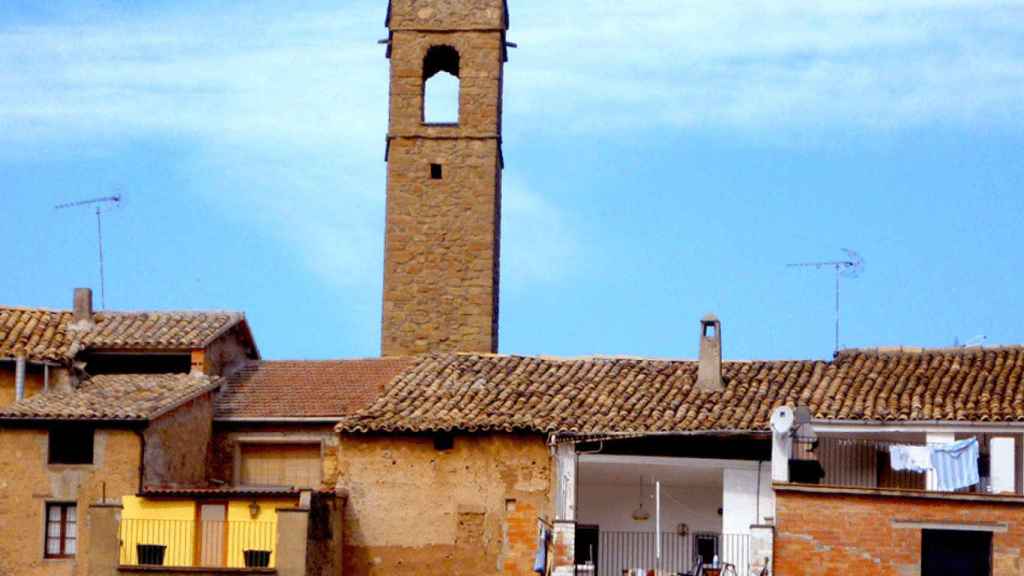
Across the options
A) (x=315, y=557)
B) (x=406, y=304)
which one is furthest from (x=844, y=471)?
(x=406, y=304)

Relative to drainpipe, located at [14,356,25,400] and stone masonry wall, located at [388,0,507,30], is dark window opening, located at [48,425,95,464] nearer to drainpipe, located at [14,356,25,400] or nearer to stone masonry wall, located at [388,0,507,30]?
drainpipe, located at [14,356,25,400]

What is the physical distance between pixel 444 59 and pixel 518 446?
48.9 ft

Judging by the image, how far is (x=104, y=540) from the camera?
4819 cm

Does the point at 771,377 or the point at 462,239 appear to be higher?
the point at 462,239

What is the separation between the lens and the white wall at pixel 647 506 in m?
50.0

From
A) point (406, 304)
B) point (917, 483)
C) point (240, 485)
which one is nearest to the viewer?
point (917, 483)

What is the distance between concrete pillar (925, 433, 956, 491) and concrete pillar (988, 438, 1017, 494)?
93 cm

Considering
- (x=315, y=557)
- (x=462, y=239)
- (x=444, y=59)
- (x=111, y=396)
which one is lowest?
(x=315, y=557)

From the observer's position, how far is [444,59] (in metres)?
61.5

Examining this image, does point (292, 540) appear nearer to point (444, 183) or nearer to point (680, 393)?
point (680, 393)

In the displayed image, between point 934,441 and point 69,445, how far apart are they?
16.8 meters

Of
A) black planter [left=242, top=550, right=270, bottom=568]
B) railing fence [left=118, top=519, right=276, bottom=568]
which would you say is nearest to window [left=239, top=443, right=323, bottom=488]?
railing fence [left=118, top=519, right=276, bottom=568]

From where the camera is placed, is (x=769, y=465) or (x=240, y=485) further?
(x=240, y=485)

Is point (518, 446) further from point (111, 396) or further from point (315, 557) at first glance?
point (111, 396)
